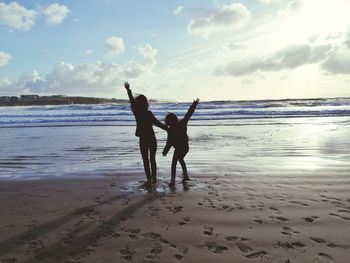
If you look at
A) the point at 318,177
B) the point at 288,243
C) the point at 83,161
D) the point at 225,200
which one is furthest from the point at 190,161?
the point at 288,243

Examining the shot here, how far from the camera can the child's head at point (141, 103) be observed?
7.57 metres

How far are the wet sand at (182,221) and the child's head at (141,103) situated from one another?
1.45m

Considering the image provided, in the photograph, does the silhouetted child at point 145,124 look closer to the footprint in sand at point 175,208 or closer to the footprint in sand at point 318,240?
the footprint in sand at point 175,208

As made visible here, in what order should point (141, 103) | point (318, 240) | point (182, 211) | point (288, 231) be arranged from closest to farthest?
point (318, 240) < point (288, 231) < point (182, 211) < point (141, 103)

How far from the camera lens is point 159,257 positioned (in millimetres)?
4102

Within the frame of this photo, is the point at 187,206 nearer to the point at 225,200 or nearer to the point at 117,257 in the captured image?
the point at 225,200

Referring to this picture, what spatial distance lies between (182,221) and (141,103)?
2917 millimetres

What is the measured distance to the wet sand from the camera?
418 centimetres

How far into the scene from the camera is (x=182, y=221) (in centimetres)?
527

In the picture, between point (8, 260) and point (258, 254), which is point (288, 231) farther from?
point (8, 260)

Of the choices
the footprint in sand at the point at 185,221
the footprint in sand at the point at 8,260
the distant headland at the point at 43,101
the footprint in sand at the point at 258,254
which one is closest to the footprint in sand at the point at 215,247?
the footprint in sand at the point at 258,254

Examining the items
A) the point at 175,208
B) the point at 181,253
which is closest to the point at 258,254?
the point at 181,253

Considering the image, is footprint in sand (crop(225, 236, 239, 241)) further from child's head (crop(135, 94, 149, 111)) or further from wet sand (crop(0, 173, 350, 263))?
child's head (crop(135, 94, 149, 111))

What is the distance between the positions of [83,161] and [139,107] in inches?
158
